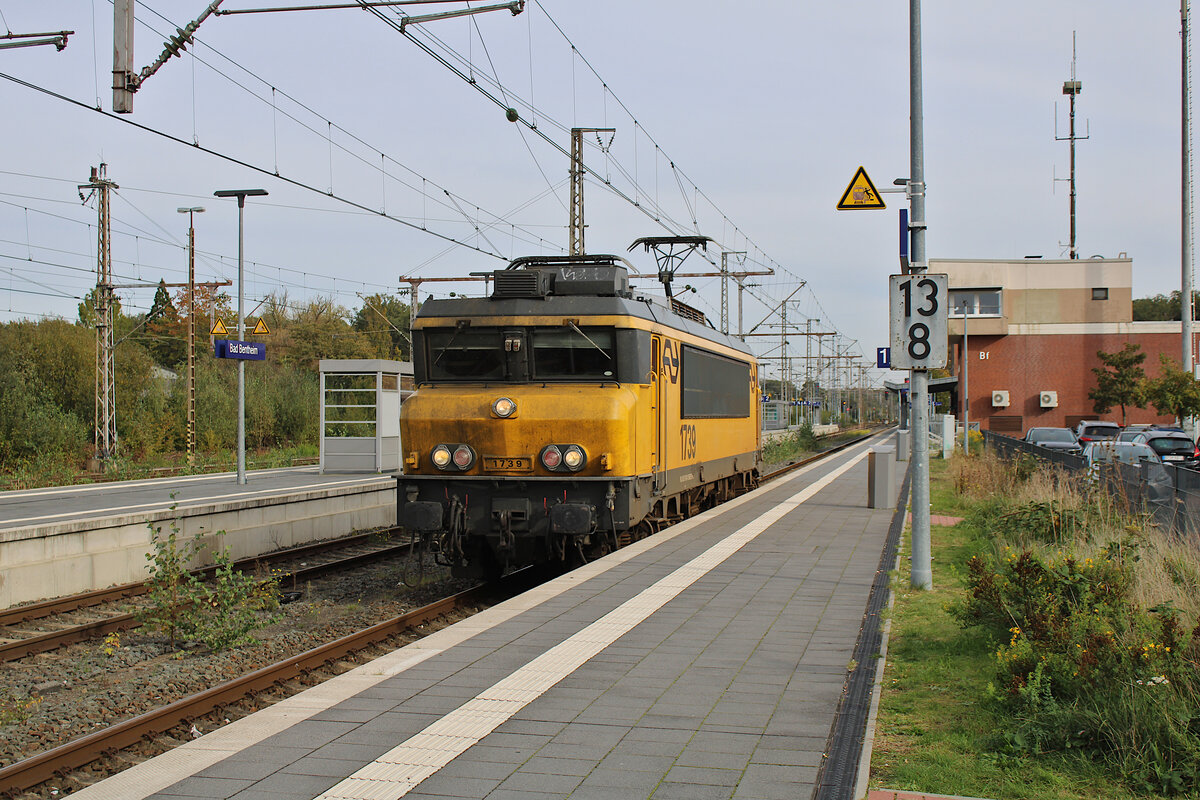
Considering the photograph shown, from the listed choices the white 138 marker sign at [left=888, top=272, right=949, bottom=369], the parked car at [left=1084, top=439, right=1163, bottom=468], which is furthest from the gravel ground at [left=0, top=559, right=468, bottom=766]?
the parked car at [left=1084, top=439, right=1163, bottom=468]

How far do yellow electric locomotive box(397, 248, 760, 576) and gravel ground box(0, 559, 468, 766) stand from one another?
128cm

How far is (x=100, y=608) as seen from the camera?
1146 cm

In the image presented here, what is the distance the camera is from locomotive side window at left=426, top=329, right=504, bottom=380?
11562 millimetres

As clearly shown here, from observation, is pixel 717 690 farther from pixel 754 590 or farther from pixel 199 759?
pixel 754 590

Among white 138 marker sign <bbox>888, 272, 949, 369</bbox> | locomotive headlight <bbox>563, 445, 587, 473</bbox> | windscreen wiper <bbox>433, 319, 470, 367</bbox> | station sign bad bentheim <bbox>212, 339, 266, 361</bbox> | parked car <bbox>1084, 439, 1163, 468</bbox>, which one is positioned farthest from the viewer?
station sign bad bentheim <bbox>212, 339, 266, 361</bbox>

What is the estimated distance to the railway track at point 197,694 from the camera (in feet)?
19.0

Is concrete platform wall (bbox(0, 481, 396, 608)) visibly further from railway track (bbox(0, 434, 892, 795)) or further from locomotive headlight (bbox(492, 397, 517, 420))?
locomotive headlight (bbox(492, 397, 517, 420))

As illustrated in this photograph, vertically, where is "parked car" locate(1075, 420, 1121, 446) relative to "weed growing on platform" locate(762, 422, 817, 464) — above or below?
above

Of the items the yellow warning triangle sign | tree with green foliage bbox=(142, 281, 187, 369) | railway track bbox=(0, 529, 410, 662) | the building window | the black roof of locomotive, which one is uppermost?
the building window

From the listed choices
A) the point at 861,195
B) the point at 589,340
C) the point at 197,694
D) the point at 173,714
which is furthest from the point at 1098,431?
the point at 173,714

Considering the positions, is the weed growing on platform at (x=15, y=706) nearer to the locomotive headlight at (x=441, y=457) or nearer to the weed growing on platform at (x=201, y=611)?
the weed growing on platform at (x=201, y=611)

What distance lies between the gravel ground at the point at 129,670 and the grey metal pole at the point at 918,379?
5354 millimetres

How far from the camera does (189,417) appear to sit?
107ft

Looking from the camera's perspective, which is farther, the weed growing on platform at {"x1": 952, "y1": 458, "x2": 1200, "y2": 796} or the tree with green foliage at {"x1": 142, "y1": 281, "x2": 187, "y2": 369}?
the tree with green foliage at {"x1": 142, "y1": 281, "x2": 187, "y2": 369}
